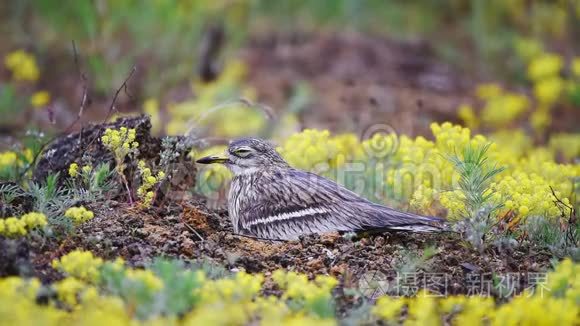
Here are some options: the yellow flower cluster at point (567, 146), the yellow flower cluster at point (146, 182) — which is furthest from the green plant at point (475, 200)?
the yellow flower cluster at point (567, 146)

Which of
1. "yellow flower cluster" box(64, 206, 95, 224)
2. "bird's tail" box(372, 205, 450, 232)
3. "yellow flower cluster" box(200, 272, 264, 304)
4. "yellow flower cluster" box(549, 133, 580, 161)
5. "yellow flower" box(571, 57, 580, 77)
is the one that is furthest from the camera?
"yellow flower" box(571, 57, 580, 77)

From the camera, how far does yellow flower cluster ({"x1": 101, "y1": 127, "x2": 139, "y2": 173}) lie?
5.35 meters

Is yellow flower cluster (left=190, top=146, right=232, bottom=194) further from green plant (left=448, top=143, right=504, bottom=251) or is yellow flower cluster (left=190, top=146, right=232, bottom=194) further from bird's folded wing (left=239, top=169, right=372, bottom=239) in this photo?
green plant (left=448, top=143, right=504, bottom=251)

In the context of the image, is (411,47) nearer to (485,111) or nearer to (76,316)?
(485,111)

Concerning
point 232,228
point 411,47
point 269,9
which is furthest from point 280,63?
point 232,228

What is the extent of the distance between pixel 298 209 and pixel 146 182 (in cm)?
103

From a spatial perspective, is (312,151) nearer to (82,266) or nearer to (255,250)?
(255,250)

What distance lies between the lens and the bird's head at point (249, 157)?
6336 millimetres

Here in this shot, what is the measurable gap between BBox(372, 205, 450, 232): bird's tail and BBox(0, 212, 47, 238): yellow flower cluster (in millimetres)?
2085

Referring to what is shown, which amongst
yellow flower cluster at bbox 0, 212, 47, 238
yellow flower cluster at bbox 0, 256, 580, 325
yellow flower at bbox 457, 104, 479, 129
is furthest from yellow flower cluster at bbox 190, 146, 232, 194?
yellow flower at bbox 457, 104, 479, 129

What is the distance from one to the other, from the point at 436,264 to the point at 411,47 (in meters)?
8.35

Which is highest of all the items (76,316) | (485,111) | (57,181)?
(485,111)

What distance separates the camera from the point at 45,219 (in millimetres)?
4656

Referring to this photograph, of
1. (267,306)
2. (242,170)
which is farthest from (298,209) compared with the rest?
(267,306)
